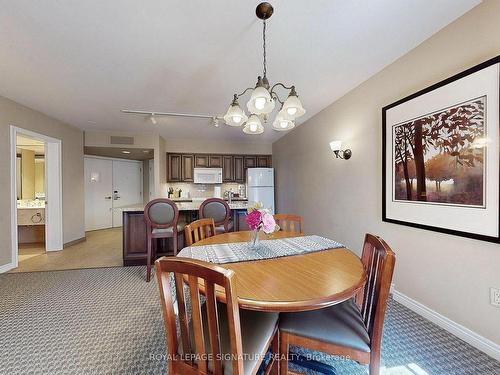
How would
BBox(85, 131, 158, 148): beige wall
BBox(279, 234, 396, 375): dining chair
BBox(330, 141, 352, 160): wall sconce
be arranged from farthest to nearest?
BBox(85, 131, 158, 148): beige wall, BBox(330, 141, 352, 160): wall sconce, BBox(279, 234, 396, 375): dining chair

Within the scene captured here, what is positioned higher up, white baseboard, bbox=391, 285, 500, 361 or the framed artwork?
the framed artwork

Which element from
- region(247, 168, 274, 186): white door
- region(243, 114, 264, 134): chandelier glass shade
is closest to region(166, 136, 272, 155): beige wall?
region(247, 168, 274, 186): white door

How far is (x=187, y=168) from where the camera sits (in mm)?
5785

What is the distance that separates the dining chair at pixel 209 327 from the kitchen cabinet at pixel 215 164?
4.95 metres

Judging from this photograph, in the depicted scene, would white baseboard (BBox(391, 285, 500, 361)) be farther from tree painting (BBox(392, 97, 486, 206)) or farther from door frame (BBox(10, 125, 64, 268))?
door frame (BBox(10, 125, 64, 268))

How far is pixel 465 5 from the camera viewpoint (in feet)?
5.19

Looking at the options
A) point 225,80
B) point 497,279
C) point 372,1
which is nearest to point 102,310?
point 225,80

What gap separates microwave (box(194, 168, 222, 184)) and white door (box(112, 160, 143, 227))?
2.63 m

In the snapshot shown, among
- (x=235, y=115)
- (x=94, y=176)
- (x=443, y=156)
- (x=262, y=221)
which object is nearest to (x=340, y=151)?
(x=443, y=156)

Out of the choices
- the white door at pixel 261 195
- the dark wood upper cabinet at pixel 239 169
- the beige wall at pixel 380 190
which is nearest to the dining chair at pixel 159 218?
the beige wall at pixel 380 190

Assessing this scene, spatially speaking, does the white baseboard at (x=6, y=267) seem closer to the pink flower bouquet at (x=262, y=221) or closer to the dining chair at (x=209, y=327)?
the dining chair at (x=209, y=327)

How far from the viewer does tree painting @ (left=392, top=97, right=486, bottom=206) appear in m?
1.57

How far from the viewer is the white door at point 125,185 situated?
21.9 ft

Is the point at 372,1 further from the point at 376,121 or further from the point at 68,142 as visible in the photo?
the point at 68,142
